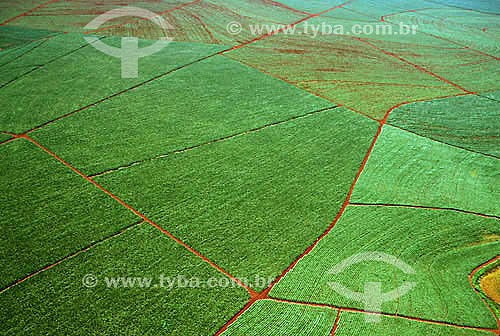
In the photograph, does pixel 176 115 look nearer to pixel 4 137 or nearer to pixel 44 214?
pixel 4 137

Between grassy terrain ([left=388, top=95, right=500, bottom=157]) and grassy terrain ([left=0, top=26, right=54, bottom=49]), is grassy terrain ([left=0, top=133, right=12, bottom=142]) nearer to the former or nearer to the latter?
grassy terrain ([left=0, top=26, right=54, bottom=49])

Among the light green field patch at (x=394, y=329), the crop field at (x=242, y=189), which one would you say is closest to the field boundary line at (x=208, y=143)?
the crop field at (x=242, y=189)

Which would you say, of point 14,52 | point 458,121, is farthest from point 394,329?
point 14,52

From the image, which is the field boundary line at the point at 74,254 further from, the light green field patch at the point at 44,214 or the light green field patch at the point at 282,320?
the light green field patch at the point at 282,320

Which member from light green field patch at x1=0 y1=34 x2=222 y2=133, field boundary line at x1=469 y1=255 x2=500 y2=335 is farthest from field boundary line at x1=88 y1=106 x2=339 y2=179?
field boundary line at x1=469 y1=255 x2=500 y2=335

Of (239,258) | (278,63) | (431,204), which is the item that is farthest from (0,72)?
(431,204)

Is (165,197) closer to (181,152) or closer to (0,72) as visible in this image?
(181,152)
